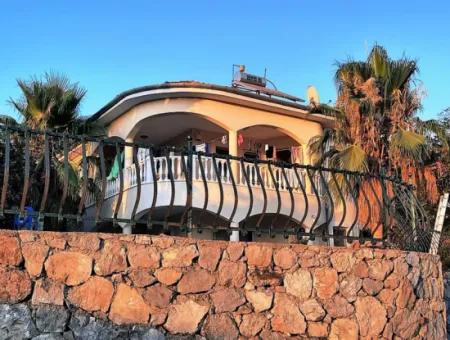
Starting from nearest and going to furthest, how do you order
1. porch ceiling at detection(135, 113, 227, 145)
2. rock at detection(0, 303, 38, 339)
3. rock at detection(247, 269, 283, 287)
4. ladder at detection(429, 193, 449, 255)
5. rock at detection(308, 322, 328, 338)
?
rock at detection(0, 303, 38, 339) → rock at detection(247, 269, 283, 287) → rock at detection(308, 322, 328, 338) → ladder at detection(429, 193, 449, 255) → porch ceiling at detection(135, 113, 227, 145)

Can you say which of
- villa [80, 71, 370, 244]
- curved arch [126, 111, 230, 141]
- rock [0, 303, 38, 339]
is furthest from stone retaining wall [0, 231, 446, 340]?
curved arch [126, 111, 230, 141]

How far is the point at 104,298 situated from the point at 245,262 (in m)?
1.29

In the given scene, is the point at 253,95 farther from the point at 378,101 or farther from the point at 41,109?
the point at 41,109

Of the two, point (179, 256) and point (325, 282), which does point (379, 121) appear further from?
point (179, 256)

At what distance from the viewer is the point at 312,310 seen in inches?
196

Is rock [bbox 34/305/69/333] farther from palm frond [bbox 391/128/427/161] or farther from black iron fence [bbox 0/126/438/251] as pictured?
palm frond [bbox 391/128/427/161]

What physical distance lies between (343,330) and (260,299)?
0.91 meters

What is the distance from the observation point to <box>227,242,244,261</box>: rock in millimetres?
4750

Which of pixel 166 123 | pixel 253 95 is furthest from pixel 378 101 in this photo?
pixel 166 123

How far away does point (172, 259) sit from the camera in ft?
14.7

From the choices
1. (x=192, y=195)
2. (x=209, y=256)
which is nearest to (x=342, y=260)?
(x=209, y=256)

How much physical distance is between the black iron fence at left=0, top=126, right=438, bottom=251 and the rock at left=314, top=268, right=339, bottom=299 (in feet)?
1.38

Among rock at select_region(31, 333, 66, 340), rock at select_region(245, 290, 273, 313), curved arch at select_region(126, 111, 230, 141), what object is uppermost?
curved arch at select_region(126, 111, 230, 141)

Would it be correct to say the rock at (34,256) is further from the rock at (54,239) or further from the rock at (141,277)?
the rock at (141,277)
